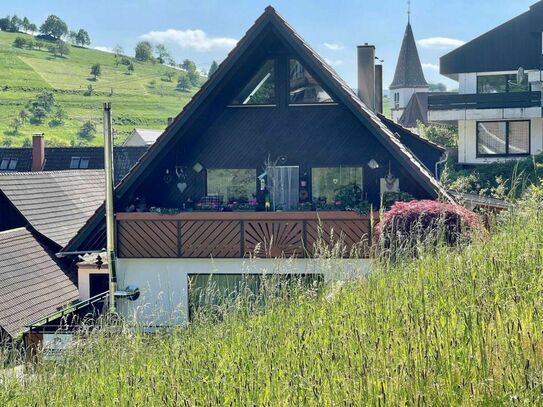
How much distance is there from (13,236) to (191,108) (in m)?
10.0

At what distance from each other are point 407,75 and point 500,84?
43583 millimetres

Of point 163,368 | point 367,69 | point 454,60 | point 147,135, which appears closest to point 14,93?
point 147,135

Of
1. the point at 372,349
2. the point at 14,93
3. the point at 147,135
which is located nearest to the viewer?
the point at 372,349

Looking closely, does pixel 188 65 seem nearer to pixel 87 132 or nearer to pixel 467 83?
pixel 87 132

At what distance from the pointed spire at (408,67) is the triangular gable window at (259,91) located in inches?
2412

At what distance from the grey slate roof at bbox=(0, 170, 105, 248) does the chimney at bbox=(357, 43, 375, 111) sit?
36.0 ft

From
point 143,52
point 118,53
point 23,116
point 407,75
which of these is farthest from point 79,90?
point 407,75

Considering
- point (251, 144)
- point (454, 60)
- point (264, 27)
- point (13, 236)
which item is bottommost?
point (13, 236)

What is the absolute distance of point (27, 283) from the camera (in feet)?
68.0

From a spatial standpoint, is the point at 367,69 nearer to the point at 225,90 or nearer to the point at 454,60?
the point at 225,90

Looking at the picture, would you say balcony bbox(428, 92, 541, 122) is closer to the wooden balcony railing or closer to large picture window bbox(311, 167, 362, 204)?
large picture window bbox(311, 167, 362, 204)

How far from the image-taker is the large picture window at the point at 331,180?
17312 mm

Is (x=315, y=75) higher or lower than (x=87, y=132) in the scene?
lower

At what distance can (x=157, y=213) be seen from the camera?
627 inches
